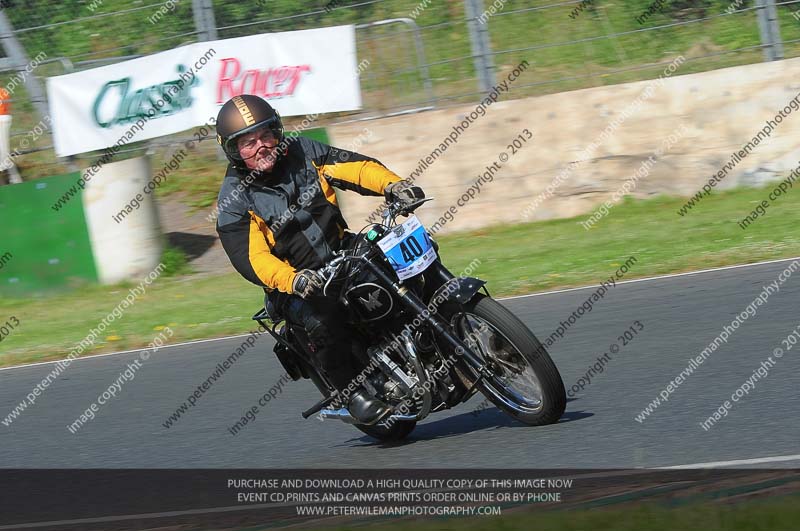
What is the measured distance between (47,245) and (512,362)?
9.57m

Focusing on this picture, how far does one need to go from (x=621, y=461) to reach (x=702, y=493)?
939mm

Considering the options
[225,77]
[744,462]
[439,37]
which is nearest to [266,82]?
[225,77]

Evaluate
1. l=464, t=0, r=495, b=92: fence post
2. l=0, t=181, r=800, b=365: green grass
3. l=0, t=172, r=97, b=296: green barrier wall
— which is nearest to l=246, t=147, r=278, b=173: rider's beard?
l=0, t=181, r=800, b=365: green grass

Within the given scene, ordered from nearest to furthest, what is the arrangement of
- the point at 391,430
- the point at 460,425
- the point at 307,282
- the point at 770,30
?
the point at 307,282 < the point at 391,430 < the point at 460,425 < the point at 770,30

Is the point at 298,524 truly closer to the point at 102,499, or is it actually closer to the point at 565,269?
the point at 102,499

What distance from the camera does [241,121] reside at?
5.87 metres

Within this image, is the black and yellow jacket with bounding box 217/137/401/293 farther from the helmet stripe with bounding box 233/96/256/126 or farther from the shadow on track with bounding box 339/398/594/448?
the shadow on track with bounding box 339/398/594/448

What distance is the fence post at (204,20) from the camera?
15.0m

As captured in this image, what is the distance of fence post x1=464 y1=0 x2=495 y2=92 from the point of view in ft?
47.1

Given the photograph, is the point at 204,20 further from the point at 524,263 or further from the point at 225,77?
the point at 524,263

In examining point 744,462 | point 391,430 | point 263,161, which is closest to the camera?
point 744,462

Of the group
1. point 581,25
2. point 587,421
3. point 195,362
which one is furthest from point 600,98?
point 587,421

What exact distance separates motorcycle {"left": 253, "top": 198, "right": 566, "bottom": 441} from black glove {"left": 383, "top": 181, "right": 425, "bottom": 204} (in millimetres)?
45

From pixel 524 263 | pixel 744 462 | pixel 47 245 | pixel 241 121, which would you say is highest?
pixel 241 121
